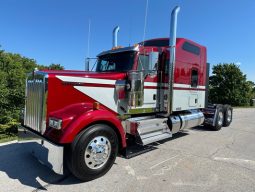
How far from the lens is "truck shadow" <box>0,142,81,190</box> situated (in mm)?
4125

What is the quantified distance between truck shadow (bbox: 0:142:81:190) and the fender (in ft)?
2.65

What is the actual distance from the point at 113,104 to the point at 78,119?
4.82 ft

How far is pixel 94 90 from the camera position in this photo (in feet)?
16.4

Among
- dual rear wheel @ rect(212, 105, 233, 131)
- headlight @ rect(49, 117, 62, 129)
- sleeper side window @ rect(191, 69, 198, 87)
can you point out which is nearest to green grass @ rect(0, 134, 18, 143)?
headlight @ rect(49, 117, 62, 129)

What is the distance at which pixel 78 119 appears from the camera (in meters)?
4.08

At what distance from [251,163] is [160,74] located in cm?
312

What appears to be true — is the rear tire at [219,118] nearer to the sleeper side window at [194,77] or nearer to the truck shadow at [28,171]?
the sleeper side window at [194,77]

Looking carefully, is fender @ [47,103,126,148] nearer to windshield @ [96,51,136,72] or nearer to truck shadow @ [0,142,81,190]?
truck shadow @ [0,142,81,190]

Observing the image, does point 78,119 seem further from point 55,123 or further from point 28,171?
point 28,171

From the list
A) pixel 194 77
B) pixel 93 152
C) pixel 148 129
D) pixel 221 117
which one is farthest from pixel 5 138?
pixel 221 117

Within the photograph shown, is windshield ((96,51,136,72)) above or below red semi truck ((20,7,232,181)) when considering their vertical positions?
above

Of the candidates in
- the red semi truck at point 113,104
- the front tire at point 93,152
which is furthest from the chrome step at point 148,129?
the front tire at point 93,152

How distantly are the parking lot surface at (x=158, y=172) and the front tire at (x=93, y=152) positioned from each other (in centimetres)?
18

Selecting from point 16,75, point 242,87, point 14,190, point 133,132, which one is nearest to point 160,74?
point 133,132
